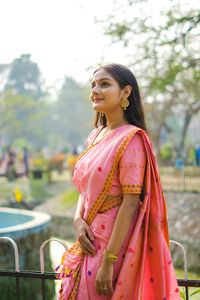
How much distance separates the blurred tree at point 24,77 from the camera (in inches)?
751

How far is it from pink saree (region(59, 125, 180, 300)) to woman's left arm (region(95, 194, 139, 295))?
0.11ft

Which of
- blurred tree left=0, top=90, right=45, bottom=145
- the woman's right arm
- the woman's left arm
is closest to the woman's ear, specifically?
the woman's left arm

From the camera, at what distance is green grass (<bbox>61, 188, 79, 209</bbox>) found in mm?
12403

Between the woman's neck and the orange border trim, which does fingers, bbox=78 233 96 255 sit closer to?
the orange border trim

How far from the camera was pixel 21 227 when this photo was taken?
4844 mm

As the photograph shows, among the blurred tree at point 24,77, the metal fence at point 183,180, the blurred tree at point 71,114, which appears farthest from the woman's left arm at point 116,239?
the blurred tree at point 71,114

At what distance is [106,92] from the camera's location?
1.33 metres

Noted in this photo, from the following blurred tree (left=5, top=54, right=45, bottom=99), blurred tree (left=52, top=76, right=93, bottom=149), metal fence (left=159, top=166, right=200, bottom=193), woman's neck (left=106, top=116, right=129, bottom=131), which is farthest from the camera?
blurred tree (left=52, top=76, right=93, bottom=149)

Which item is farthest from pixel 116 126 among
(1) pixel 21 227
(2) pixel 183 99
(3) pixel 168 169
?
(2) pixel 183 99

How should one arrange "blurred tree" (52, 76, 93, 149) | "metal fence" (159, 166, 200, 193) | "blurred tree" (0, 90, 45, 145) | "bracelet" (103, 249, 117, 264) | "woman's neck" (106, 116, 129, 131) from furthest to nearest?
"blurred tree" (52, 76, 93, 149), "blurred tree" (0, 90, 45, 145), "metal fence" (159, 166, 200, 193), "woman's neck" (106, 116, 129, 131), "bracelet" (103, 249, 117, 264)

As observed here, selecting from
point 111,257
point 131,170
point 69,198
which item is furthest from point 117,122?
point 69,198

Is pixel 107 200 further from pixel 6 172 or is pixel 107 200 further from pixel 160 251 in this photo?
pixel 6 172

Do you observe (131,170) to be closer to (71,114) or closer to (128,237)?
(128,237)

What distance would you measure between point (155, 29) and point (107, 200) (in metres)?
4.47
